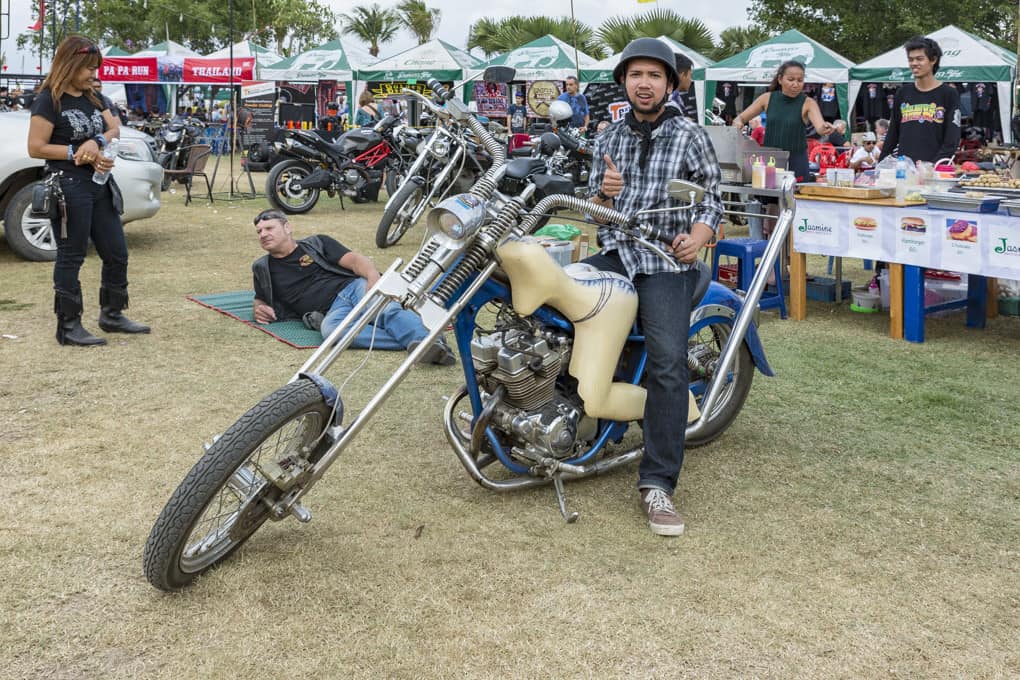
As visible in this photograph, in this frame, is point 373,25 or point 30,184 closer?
point 30,184

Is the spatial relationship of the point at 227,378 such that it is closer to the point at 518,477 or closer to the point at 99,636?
the point at 518,477

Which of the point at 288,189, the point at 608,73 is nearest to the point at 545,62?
the point at 608,73

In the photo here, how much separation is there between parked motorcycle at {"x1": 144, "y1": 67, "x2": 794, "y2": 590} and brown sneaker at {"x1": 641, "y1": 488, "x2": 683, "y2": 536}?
10.9 inches

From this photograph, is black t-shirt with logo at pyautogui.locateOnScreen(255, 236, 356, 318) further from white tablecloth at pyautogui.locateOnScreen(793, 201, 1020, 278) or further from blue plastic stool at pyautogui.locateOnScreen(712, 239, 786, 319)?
white tablecloth at pyautogui.locateOnScreen(793, 201, 1020, 278)

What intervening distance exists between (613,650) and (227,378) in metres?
3.33

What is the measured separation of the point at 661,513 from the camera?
3631 millimetres

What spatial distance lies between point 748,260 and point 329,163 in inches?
294

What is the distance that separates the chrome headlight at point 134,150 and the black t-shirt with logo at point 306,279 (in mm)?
3614

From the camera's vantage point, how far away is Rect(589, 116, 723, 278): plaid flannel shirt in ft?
12.2

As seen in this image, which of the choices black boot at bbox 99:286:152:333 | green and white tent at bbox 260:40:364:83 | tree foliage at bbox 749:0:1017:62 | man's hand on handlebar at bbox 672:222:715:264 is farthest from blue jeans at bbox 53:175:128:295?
tree foliage at bbox 749:0:1017:62

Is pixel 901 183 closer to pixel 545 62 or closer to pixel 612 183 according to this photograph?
pixel 612 183

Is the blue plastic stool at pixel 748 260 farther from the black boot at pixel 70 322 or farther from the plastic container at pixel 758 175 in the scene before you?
the black boot at pixel 70 322

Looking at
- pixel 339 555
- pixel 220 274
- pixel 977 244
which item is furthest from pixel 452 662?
pixel 220 274

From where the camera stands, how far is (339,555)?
11.1ft
